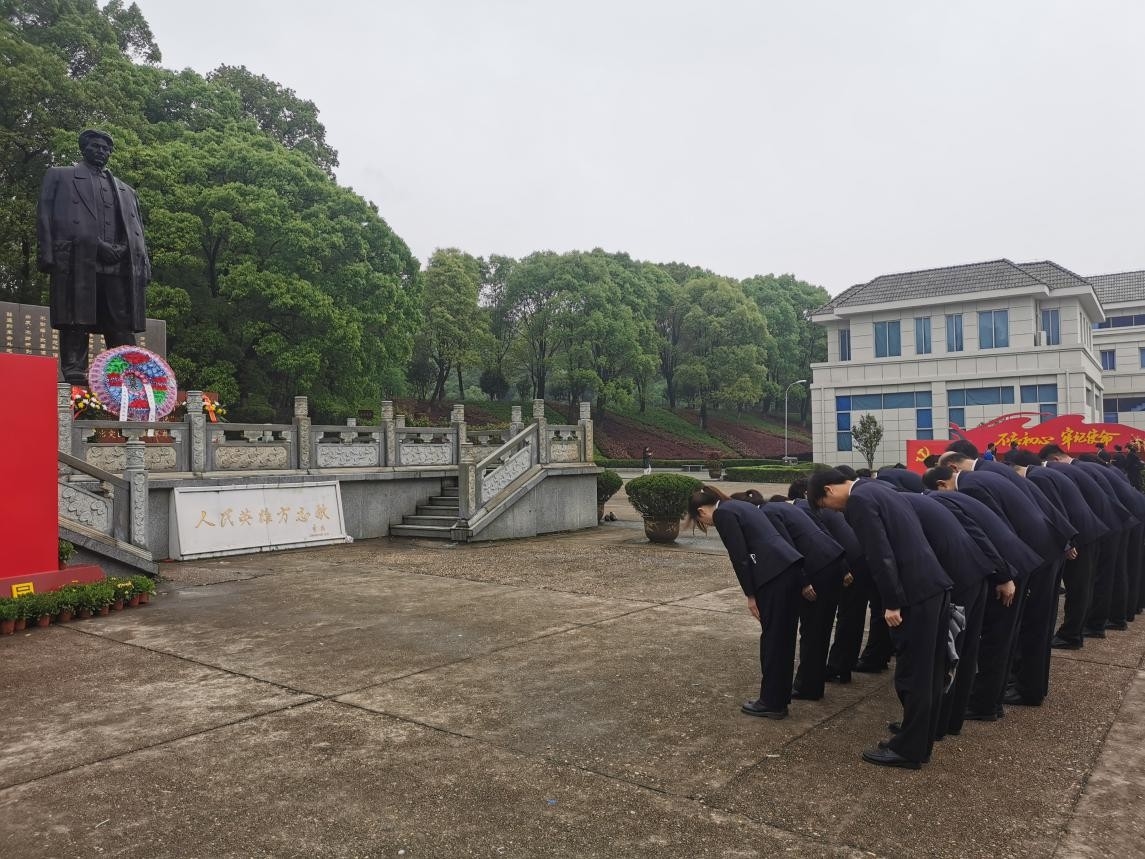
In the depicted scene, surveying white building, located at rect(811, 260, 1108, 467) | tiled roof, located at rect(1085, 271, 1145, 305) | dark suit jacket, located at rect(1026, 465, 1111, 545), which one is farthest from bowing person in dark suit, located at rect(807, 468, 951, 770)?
tiled roof, located at rect(1085, 271, 1145, 305)

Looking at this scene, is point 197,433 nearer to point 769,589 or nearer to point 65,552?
point 65,552

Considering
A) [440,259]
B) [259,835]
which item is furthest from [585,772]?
[440,259]

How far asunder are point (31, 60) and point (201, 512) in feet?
71.0

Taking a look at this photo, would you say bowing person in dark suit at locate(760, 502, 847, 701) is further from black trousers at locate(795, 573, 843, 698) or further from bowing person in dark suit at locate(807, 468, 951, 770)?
bowing person in dark suit at locate(807, 468, 951, 770)

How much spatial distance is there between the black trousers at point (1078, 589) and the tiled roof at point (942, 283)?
30894 millimetres

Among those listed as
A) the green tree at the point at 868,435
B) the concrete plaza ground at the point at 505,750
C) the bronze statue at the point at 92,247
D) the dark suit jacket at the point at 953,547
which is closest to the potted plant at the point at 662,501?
the concrete plaza ground at the point at 505,750

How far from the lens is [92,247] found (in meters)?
11.8

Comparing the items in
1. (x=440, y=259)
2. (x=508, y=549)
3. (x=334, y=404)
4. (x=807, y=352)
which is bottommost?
(x=508, y=549)

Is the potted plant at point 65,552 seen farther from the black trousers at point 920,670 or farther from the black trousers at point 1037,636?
the black trousers at point 1037,636

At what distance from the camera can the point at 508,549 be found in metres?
13.6

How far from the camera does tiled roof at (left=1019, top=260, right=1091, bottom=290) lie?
109ft

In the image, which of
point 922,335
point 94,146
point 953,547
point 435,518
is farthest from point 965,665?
point 922,335

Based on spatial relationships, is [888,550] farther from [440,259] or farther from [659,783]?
[440,259]

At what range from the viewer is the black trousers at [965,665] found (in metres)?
4.54
